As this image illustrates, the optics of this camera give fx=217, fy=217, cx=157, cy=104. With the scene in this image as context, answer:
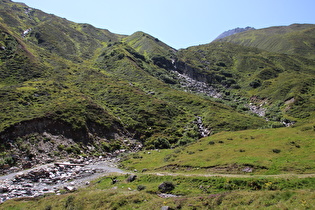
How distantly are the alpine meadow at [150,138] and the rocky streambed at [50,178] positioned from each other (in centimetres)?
26

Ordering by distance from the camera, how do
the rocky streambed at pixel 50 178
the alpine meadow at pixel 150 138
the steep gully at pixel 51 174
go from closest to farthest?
the alpine meadow at pixel 150 138, the rocky streambed at pixel 50 178, the steep gully at pixel 51 174

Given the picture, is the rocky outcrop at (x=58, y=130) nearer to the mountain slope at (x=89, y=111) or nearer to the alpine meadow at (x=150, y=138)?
the mountain slope at (x=89, y=111)

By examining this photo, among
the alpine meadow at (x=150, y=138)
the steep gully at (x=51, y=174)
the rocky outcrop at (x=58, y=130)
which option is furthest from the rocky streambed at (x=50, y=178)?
the rocky outcrop at (x=58, y=130)

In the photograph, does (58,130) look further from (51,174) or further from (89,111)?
(51,174)

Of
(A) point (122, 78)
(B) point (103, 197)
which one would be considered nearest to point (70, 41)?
(A) point (122, 78)

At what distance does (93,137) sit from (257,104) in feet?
285

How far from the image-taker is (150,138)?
2397 inches

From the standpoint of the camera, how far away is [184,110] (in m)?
86.0

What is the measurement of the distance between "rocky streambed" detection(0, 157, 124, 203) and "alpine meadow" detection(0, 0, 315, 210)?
0.84 ft

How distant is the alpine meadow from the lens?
21.3 m

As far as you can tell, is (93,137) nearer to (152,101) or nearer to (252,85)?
(152,101)

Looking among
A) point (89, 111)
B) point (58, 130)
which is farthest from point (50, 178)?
point (89, 111)

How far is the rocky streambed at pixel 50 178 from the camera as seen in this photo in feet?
89.1

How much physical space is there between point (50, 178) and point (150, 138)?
3174cm
